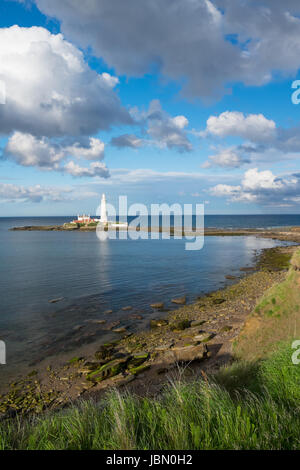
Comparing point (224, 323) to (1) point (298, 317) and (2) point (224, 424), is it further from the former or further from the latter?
(2) point (224, 424)

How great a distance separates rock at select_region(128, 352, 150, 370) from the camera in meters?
12.8

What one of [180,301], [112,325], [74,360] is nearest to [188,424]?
[74,360]

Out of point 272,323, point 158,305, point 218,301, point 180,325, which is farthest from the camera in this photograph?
point 218,301

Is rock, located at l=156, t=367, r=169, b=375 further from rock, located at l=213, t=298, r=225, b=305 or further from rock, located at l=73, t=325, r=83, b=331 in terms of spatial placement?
rock, located at l=213, t=298, r=225, b=305

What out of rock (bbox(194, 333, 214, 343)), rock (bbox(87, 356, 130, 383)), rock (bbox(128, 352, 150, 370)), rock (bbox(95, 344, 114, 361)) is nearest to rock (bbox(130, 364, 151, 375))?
rock (bbox(128, 352, 150, 370))

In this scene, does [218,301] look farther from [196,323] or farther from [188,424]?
[188,424]

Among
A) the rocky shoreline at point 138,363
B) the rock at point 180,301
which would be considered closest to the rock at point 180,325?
the rocky shoreline at point 138,363

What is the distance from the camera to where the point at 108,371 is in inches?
483

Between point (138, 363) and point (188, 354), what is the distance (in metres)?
2.34

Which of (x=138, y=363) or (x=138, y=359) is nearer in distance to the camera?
(x=138, y=363)

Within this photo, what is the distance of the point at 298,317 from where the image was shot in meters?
9.51

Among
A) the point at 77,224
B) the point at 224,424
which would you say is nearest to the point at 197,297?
the point at 224,424

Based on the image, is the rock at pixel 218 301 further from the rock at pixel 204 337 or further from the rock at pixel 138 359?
the rock at pixel 138 359
